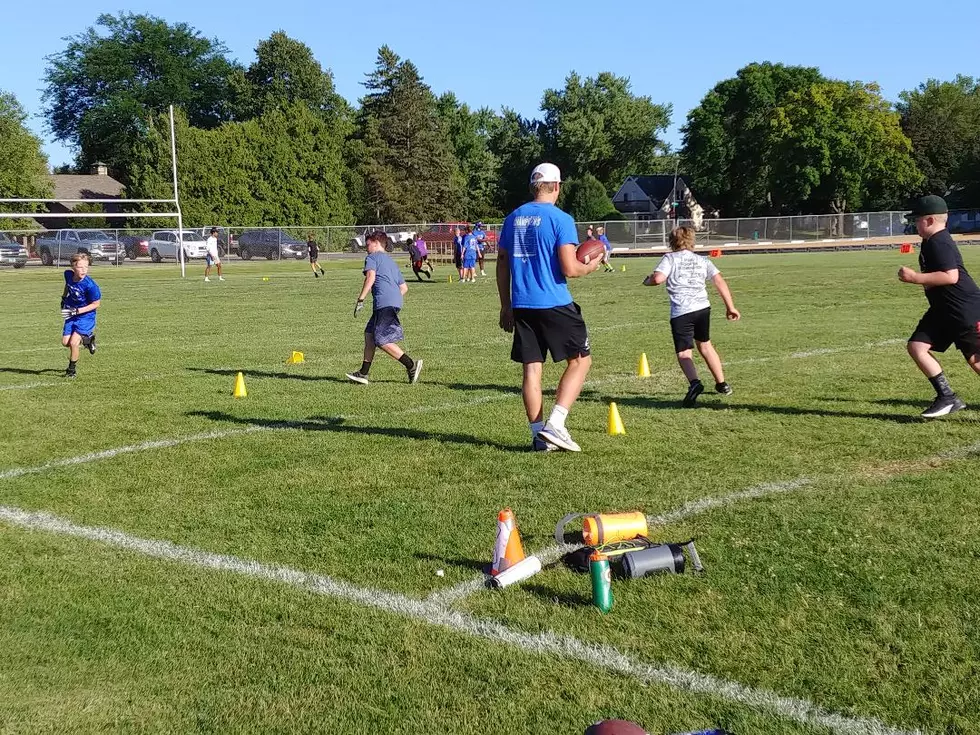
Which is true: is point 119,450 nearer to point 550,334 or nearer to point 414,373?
point 550,334

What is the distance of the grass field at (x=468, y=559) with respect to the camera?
338cm

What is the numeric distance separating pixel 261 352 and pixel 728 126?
80078 mm

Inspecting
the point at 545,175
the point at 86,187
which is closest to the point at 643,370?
the point at 545,175

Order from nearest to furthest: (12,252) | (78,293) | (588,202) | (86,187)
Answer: (78,293), (12,252), (86,187), (588,202)

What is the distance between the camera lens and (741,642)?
374 centimetres

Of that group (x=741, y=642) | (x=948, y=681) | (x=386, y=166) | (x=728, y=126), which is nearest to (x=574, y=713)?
(x=741, y=642)

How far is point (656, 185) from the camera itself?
111000 millimetres

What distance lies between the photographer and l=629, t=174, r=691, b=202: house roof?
110m

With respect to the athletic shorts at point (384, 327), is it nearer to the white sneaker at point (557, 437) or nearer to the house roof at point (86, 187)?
A: the white sneaker at point (557, 437)

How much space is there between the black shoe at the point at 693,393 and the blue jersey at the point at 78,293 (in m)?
7.37

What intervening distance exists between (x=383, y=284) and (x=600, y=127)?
335 feet

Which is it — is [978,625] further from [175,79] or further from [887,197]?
[175,79]

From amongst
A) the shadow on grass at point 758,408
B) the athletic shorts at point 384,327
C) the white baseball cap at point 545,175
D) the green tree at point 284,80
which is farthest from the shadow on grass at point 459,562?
the green tree at point 284,80

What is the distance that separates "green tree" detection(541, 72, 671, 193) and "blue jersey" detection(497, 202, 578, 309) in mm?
101099
